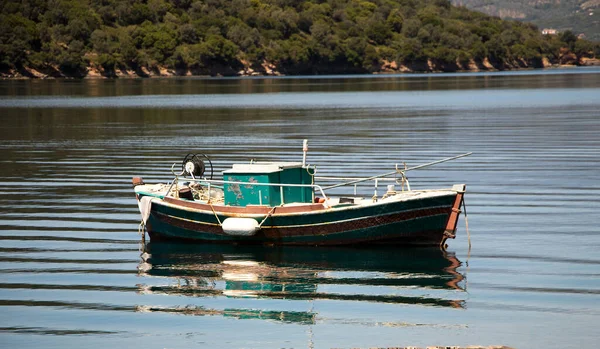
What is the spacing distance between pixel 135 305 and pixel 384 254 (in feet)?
20.9

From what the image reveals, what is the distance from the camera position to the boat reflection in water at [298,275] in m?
17.9

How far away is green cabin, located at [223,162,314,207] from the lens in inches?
893

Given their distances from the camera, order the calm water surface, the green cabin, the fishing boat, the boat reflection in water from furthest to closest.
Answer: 1. the green cabin
2. the fishing boat
3. the boat reflection in water
4. the calm water surface

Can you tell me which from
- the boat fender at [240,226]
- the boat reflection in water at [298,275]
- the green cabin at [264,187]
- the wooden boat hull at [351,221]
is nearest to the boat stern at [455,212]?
the wooden boat hull at [351,221]

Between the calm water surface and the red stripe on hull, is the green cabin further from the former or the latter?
the calm water surface

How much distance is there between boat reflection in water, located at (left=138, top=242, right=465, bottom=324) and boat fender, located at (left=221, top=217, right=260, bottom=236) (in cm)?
50

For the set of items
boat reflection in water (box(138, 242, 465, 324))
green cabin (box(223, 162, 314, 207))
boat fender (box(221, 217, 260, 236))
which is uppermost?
green cabin (box(223, 162, 314, 207))

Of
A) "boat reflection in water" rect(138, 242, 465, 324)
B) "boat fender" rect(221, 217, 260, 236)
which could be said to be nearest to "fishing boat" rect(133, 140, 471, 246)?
"boat fender" rect(221, 217, 260, 236)

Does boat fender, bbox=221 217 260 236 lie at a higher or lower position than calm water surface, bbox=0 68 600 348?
higher

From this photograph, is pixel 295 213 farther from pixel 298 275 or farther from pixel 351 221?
pixel 298 275

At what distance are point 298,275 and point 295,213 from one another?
2.44m

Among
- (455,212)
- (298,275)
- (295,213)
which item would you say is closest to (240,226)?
(295,213)

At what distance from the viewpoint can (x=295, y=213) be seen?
22.2m

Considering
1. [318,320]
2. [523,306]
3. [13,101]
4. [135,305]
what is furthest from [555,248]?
[13,101]
